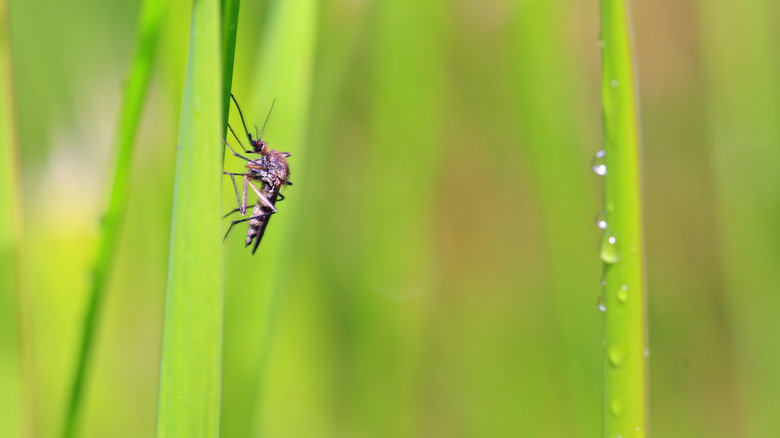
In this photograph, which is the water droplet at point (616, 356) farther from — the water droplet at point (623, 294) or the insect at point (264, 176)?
the insect at point (264, 176)

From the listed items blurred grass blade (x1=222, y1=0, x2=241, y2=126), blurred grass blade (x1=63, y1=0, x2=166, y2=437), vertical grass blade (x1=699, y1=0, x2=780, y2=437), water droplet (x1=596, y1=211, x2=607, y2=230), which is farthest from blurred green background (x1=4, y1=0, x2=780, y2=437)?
water droplet (x1=596, y1=211, x2=607, y2=230)

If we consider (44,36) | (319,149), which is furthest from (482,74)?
(44,36)

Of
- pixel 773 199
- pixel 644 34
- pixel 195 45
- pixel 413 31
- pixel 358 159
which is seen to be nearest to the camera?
pixel 195 45

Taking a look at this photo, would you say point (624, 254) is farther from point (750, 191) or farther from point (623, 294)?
point (750, 191)

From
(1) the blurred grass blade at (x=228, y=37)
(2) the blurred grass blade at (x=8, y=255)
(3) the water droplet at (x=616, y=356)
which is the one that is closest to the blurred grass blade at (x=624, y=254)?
(3) the water droplet at (x=616, y=356)

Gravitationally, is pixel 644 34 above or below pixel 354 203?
above

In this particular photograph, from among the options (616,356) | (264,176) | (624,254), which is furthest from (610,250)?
(264,176)

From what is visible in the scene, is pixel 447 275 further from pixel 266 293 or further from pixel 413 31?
pixel 266 293
